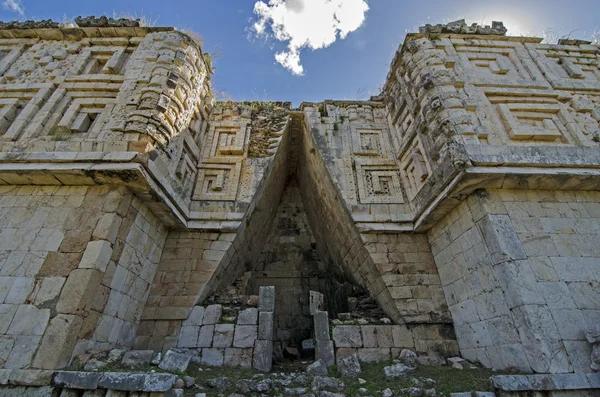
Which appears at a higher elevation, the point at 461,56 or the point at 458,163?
the point at 461,56

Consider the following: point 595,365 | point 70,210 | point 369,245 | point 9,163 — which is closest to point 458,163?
point 369,245

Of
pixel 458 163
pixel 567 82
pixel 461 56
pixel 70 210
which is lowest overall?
pixel 70 210

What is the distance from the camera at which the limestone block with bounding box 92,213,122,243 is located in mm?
4159

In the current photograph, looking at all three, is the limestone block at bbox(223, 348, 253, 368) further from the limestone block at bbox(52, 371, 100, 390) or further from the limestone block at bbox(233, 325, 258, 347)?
the limestone block at bbox(52, 371, 100, 390)

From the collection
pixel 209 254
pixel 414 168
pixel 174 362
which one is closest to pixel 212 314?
pixel 209 254

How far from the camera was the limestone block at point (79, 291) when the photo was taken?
12.1 ft

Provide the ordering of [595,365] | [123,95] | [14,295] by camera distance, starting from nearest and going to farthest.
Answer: [595,365], [14,295], [123,95]

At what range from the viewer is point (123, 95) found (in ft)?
18.3

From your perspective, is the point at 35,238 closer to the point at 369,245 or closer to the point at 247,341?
the point at 247,341

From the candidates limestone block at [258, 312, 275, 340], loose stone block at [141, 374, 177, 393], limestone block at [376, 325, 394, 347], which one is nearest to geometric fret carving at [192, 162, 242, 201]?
limestone block at [258, 312, 275, 340]

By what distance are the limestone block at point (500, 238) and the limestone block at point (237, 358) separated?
4.05 metres

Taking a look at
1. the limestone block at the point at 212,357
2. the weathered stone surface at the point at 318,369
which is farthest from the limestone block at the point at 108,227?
the weathered stone surface at the point at 318,369

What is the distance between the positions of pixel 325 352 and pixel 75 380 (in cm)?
335

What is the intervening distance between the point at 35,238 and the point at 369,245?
215 inches
